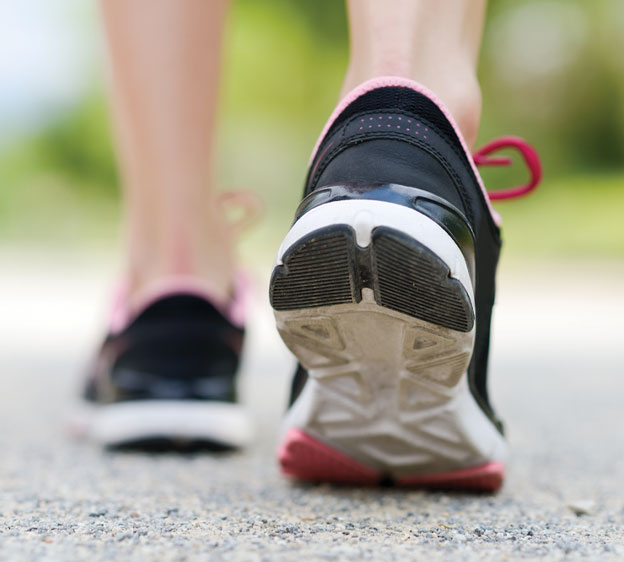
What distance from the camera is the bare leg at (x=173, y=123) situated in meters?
1.03

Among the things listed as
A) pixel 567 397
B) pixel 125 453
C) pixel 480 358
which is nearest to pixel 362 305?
pixel 480 358

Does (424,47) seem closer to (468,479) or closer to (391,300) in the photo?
(391,300)

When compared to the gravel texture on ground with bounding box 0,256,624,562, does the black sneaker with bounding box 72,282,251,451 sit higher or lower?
higher

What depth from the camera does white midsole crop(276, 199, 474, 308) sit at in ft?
1.87

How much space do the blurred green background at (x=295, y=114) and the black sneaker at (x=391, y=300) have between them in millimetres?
7416

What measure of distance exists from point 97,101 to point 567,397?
9.47 metres

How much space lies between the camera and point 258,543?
0.58 meters

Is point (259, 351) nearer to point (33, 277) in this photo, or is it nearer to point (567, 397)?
point (567, 397)

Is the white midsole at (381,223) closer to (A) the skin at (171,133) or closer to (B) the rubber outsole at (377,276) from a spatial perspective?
(B) the rubber outsole at (377,276)

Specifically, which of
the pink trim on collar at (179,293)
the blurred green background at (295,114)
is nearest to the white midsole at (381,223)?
the pink trim on collar at (179,293)

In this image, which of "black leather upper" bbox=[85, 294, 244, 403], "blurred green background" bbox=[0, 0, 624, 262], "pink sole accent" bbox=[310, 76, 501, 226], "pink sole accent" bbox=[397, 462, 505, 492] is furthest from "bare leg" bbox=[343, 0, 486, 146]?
"blurred green background" bbox=[0, 0, 624, 262]

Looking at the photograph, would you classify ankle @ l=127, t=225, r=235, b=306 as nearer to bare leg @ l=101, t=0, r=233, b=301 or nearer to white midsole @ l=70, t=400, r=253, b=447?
bare leg @ l=101, t=0, r=233, b=301

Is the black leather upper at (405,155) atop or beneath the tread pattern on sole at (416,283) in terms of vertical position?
atop

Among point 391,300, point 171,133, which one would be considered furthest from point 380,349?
point 171,133
